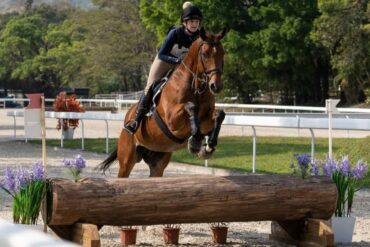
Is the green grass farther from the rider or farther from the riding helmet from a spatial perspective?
the riding helmet

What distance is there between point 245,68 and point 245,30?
2.38 metres

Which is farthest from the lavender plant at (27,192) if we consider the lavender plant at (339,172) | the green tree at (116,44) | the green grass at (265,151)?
the green tree at (116,44)

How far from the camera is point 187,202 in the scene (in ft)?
23.3

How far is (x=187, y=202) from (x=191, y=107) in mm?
1149

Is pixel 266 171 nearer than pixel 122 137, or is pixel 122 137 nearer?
pixel 122 137

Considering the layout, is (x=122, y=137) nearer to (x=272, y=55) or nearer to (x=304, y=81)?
(x=272, y=55)

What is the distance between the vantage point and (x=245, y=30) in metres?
48.9

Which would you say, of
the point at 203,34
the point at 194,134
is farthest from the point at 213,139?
the point at 203,34

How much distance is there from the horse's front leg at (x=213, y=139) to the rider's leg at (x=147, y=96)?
4.18ft

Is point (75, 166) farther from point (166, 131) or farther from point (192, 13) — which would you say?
point (192, 13)

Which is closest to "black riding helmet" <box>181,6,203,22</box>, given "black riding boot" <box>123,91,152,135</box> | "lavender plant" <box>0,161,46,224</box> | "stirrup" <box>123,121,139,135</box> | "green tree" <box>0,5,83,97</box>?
"black riding boot" <box>123,91,152,135</box>

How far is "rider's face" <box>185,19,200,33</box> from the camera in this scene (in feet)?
27.8

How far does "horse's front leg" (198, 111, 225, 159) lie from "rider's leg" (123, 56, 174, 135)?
127 cm

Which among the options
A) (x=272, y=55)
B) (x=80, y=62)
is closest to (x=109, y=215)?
(x=272, y=55)
